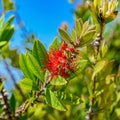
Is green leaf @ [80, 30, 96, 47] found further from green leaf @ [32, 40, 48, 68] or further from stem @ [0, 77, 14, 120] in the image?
stem @ [0, 77, 14, 120]

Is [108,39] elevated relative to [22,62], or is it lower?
elevated

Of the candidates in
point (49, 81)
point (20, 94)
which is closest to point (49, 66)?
point (49, 81)

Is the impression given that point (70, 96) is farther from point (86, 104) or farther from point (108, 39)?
point (108, 39)

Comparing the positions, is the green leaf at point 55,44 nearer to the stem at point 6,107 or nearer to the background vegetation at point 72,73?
the background vegetation at point 72,73

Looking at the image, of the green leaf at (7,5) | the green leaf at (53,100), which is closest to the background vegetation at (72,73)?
the green leaf at (53,100)

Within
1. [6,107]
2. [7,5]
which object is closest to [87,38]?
[6,107]

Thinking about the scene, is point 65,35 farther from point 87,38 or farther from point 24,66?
point 24,66
